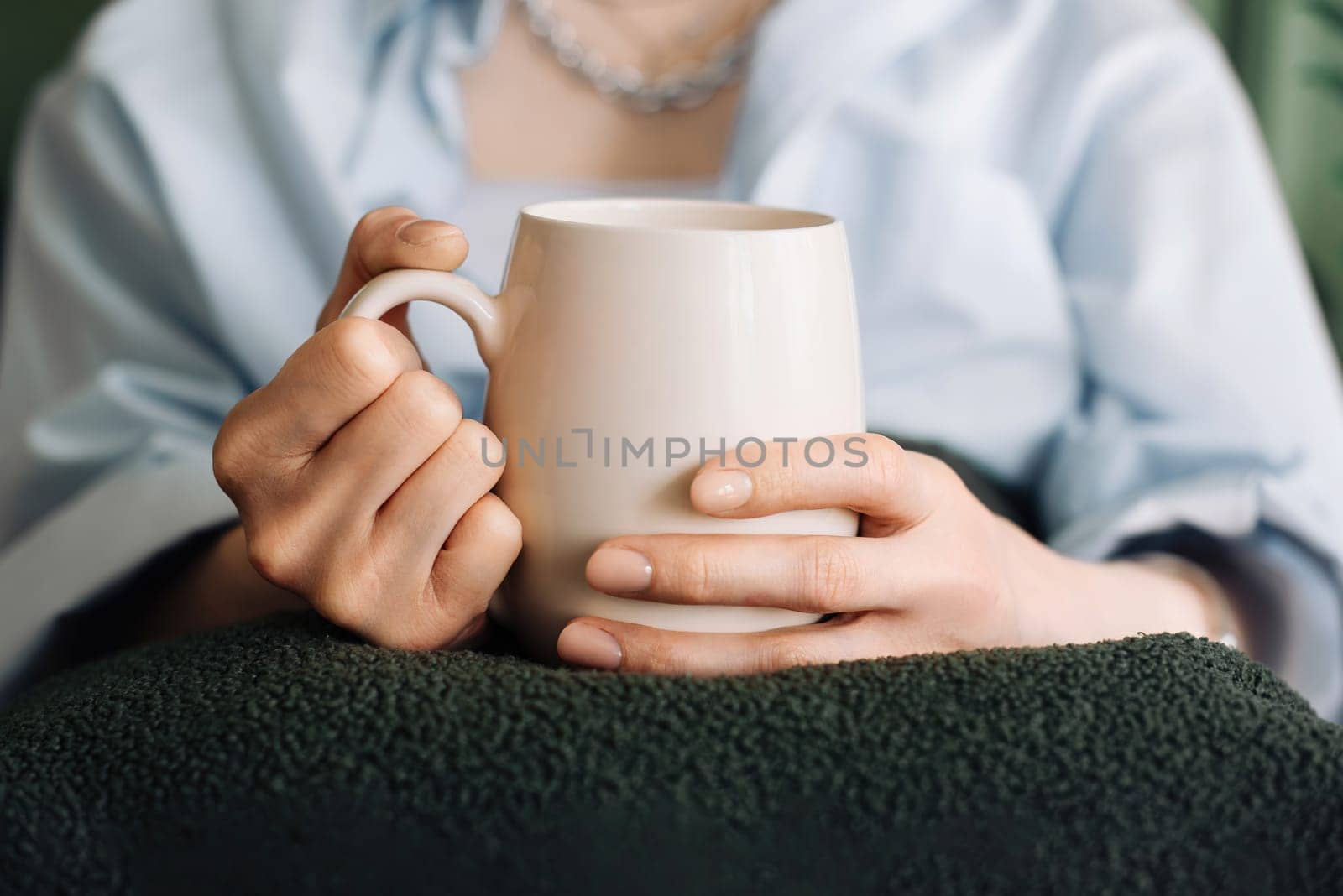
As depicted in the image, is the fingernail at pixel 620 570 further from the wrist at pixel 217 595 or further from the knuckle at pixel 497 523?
the wrist at pixel 217 595

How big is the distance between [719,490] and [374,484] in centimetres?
13

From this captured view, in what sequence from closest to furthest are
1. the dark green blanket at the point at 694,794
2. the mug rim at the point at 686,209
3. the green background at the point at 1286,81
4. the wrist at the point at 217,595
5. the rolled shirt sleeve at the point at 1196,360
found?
1. the dark green blanket at the point at 694,794
2. the mug rim at the point at 686,209
3. the wrist at the point at 217,595
4. the rolled shirt sleeve at the point at 1196,360
5. the green background at the point at 1286,81

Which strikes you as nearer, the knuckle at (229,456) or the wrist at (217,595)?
the knuckle at (229,456)

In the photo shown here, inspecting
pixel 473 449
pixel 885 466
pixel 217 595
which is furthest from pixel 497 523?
pixel 217 595

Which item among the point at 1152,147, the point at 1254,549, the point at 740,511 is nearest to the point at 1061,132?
the point at 1152,147

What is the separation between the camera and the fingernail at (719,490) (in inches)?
14.7

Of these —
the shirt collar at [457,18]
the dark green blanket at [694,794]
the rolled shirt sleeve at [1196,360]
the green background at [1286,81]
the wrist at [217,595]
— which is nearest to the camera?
the dark green blanket at [694,794]

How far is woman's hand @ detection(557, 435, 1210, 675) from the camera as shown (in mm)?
382

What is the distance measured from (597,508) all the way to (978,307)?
45 centimetres

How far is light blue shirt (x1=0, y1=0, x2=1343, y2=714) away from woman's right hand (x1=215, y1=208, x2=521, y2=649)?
323 mm

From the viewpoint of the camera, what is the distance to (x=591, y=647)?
39 centimetres

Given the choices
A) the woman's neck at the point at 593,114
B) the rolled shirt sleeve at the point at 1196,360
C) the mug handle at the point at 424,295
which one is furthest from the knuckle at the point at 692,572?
the woman's neck at the point at 593,114

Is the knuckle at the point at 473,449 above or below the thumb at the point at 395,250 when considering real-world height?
below

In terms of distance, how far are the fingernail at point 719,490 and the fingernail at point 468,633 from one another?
0.38ft
